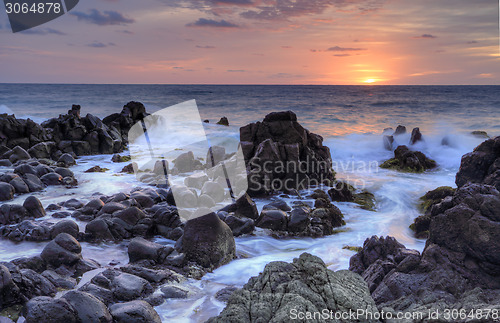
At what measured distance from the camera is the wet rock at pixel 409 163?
611 inches

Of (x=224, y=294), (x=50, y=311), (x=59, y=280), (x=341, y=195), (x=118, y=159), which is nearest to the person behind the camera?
(x=50, y=311)

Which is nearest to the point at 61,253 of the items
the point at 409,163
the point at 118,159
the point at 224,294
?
the point at 224,294

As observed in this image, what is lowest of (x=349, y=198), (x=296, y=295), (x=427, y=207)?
(x=427, y=207)

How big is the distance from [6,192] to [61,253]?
5.05 meters

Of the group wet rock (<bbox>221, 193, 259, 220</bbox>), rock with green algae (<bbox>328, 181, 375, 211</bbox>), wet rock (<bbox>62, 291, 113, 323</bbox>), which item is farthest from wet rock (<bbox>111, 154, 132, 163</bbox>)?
wet rock (<bbox>62, 291, 113, 323</bbox>)

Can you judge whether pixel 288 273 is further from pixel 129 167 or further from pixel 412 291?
pixel 129 167

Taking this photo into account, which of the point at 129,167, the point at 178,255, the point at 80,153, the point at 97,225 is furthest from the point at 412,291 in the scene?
the point at 80,153

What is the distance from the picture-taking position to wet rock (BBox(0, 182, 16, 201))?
933 centimetres

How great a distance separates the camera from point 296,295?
296 cm

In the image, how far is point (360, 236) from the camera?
335 inches

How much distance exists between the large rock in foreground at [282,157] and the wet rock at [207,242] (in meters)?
4.82

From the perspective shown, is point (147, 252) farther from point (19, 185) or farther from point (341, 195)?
point (341, 195)

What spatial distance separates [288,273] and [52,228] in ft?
18.8

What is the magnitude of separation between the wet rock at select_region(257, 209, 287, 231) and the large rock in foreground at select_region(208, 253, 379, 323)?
4881 millimetres
